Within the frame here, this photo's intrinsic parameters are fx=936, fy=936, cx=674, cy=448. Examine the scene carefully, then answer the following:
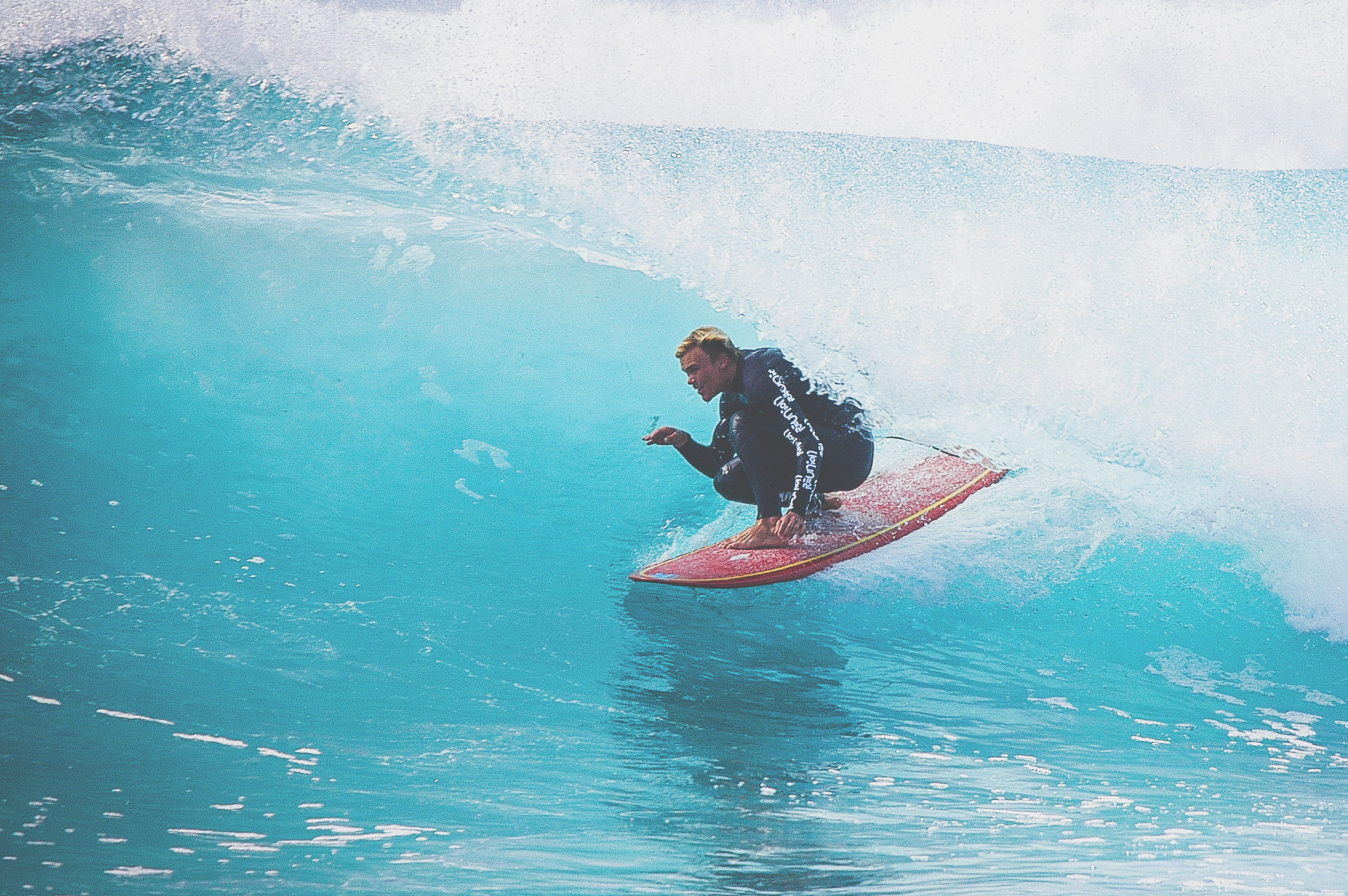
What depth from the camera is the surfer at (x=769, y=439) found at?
320cm

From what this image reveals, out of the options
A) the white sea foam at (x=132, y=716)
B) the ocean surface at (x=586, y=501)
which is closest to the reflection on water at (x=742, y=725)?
the ocean surface at (x=586, y=501)

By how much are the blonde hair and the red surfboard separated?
2.57ft

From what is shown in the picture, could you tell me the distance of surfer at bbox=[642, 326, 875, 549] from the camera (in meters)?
3.20

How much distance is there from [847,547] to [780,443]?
512mm

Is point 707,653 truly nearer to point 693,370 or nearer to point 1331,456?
point 693,370

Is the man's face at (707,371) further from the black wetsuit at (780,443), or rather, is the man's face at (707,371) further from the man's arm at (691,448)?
the man's arm at (691,448)

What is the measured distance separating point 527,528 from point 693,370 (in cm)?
115

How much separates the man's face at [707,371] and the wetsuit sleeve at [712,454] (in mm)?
326

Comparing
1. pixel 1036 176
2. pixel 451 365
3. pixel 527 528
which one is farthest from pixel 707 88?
pixel 527 528

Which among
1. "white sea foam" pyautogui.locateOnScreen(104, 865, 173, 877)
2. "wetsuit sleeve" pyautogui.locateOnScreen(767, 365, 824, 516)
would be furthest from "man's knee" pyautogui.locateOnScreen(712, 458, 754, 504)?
"white sea foam" pyautogui.locateOnScreen(104, 865, 173, 877)

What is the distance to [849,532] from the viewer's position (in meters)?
3.59

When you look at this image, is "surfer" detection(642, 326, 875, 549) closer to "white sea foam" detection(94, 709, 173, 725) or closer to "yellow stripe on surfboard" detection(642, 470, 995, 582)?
"yellow stripe on surfboard" detection(642, 470, 995, 582)

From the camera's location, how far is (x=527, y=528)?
389 cm

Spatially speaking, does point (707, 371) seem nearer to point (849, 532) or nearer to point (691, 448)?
point (691, 448)
